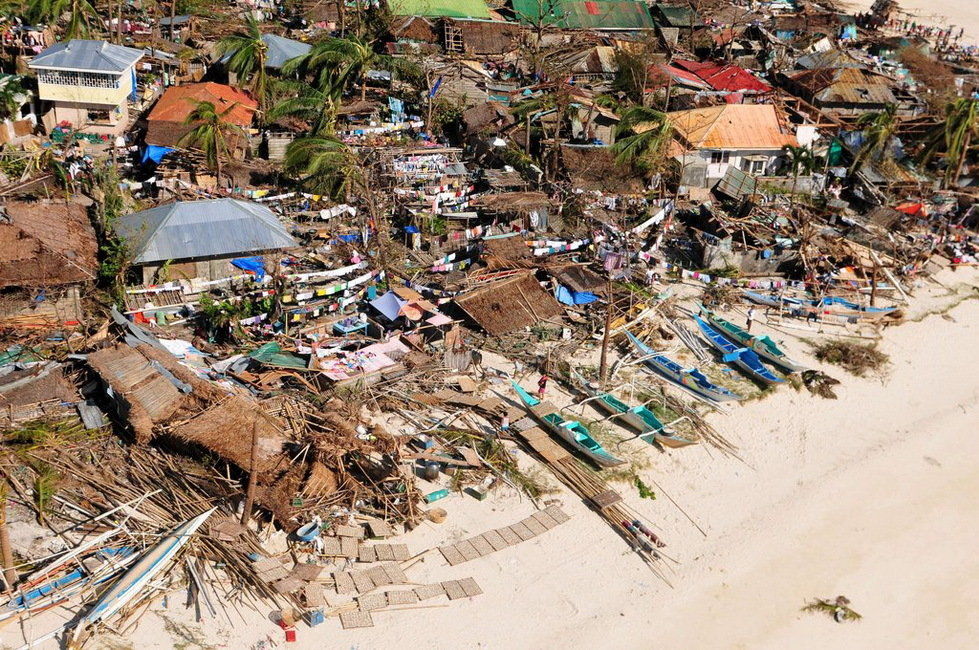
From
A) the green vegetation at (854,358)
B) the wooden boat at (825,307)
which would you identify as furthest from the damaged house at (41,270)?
the green vegetation at (854,358)

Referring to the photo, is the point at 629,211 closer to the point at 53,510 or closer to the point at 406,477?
the point at 406,477

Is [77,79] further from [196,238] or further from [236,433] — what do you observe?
[236,433]

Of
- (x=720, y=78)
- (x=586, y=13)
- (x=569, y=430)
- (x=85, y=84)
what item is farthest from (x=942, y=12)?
(x=569, y=430)

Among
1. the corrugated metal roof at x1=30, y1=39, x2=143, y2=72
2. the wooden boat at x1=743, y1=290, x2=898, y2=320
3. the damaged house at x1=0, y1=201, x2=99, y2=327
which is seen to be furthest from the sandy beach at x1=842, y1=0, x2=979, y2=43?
the damaged house at x1=0, y1=201, x2=99, y2=327

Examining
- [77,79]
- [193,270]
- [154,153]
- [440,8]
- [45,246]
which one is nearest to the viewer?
[45,246]

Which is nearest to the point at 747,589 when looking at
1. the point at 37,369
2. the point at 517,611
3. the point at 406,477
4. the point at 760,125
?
the point at 517,611

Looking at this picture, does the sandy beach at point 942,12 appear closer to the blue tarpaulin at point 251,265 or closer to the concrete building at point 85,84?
the concrete building at point 85,84
